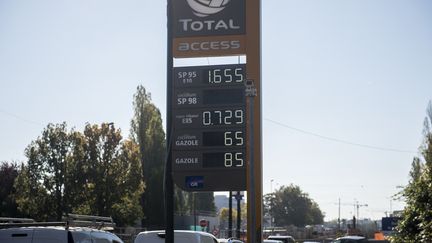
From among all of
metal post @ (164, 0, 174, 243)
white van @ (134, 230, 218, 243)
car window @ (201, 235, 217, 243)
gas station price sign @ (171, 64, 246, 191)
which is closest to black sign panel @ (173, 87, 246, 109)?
gas station price sign @ (171, 64, 246, 191)

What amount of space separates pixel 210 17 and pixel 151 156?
38547 millimetres

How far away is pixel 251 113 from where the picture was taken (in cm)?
1000

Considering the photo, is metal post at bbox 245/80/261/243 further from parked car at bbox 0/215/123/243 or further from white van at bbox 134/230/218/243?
white van at bbox 134/230/218/243

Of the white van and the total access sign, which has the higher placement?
the total access sign

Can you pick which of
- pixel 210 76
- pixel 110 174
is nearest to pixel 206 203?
pixel 110 174

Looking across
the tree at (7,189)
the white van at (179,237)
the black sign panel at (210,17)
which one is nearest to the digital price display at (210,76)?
the black sign panel at (210,17)

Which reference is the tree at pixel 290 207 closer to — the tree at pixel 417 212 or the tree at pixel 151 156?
the tree at pixel 151 156

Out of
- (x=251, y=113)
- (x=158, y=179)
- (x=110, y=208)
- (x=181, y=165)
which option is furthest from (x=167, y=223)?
(x=158, y=179)

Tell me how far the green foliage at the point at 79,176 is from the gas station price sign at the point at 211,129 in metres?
23.7

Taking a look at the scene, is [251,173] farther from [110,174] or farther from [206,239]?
[110,174]

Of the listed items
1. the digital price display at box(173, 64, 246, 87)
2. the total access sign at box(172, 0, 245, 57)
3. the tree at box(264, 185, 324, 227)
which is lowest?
the tree at box(264, 185, 324, 227)

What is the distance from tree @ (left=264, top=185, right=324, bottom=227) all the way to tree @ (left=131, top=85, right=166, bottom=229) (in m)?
86.0

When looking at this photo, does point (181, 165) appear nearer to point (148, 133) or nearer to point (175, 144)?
point (175, 144)

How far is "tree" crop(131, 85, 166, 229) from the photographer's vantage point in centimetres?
5200
